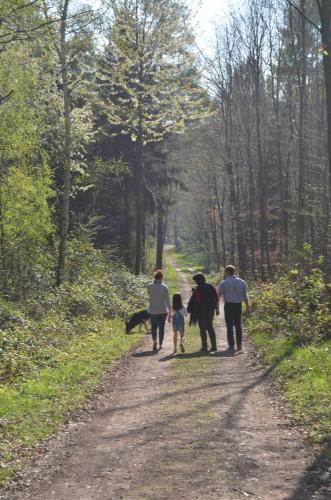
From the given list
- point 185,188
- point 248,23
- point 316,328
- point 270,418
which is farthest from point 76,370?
point 185,188

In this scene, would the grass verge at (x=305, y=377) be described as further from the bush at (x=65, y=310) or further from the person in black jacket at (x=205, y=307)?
the bush at (x=65, y=310)

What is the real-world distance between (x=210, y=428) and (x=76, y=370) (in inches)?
182

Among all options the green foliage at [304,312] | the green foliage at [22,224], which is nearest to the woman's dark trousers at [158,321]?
the green foliage at [304,312]

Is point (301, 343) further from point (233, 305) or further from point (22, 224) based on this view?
point (22, 224)

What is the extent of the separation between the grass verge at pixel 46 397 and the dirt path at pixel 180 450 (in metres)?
0.37

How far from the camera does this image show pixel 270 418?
8.36 m

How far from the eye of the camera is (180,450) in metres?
6.88

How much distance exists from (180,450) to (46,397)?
11.2ft

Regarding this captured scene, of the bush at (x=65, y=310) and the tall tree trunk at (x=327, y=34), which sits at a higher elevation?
the tall tree trunk at (x=327, y=34)

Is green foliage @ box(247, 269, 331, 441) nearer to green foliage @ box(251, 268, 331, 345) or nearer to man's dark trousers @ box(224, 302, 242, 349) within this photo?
green foliage @ box(251, 268, 331, 345)

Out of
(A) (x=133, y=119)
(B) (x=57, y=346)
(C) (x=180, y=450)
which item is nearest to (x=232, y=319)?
(B) (x=57, y=346)

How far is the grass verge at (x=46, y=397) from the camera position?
7367mm

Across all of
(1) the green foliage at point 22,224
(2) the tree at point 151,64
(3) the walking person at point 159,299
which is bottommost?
(3) the walking person at point 159,299

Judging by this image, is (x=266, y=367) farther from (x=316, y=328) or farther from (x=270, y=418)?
(x=270, y=418)
